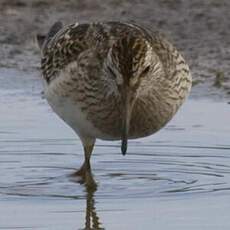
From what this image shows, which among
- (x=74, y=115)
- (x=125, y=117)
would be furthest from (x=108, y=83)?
(x=74, y=115)

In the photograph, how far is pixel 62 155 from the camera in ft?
35.2

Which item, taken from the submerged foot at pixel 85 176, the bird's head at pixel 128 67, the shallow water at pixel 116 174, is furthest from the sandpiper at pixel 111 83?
the shallow water at pixel 116 174

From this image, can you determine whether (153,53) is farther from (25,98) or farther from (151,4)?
(151,4)

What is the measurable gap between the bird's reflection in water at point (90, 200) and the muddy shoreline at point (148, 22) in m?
2.96

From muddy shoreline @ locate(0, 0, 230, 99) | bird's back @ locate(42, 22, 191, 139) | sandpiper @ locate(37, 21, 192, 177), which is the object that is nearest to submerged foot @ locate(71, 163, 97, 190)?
sandpiper @ locate(37, 21, 192, 177)

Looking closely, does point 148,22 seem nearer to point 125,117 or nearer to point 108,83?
point 108,83

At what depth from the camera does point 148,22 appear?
1499 centimetres

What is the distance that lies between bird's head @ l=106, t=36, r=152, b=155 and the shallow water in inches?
21.0

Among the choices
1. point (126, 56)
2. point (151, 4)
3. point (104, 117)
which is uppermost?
point (126, 56)

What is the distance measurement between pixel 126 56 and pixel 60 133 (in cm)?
258

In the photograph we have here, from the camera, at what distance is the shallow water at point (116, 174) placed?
878 cm

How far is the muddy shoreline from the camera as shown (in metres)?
13.7

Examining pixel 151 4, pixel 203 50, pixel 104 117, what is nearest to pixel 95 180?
pixel 104 117

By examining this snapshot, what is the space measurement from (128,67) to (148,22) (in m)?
6.25
